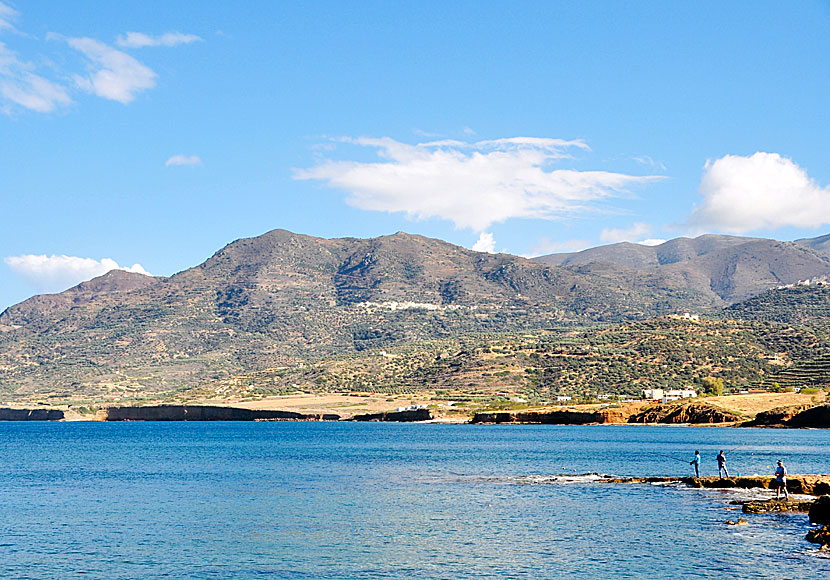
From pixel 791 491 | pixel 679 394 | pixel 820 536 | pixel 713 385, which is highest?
pixel 713 385

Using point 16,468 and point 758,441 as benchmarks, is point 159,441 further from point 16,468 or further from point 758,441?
point 758,441

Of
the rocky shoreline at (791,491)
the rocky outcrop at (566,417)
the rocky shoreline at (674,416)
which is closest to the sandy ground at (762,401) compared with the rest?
the rocky shoreline at (674,416)

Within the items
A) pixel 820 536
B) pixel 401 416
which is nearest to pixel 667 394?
pixel 401 416

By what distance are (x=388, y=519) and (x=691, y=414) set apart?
374 ft

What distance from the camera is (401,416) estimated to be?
190500 millimetres

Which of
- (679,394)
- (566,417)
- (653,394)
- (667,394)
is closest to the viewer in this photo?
(566,417)

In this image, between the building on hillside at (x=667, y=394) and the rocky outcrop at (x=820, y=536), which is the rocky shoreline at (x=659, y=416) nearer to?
the building on hillside at (x=667, y=394)

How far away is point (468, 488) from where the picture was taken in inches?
2621

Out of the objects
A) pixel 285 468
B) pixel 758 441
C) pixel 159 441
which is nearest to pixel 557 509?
pixel 285 468

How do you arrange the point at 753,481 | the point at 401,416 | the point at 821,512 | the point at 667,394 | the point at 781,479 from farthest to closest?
the point at 401,416 → the point at 667,394 → the point at 753,481 → the point at 781,479 → the point at 821,512

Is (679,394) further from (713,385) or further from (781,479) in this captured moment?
Result: (781,479)

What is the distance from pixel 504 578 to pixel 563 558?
4.91 meters

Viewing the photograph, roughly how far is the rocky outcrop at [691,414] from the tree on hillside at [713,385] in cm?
1439

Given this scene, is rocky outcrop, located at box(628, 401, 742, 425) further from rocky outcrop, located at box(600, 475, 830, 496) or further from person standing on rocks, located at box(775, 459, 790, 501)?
person standing on rocks, located at box(775, 459, 790, 501)
